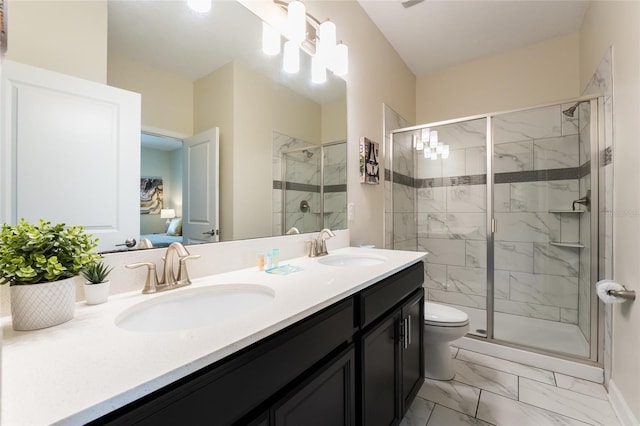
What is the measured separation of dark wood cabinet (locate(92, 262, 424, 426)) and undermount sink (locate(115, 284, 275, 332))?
23cm

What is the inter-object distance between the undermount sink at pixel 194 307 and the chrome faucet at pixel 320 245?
0.69 m

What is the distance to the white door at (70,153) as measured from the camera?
0.74 m

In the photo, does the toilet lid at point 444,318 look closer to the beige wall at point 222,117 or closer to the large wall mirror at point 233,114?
the large wall mirror at point 233,114

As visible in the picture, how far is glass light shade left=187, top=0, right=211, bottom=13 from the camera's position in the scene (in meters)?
1.13

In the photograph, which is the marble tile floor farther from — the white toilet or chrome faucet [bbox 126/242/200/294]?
chrome faucet [bbox 126/242/200/294]

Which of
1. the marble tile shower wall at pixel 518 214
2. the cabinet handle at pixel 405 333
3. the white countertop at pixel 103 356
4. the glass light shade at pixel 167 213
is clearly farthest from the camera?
the marble tile shower wall at pixel 518 214

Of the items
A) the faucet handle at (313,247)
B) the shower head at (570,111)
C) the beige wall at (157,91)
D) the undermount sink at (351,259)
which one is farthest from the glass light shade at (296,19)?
the shower head at (570,111)

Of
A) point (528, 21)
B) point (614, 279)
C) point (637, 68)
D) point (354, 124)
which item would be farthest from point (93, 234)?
point (528, 21)

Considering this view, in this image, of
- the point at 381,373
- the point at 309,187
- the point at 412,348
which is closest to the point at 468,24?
the point at 309,187

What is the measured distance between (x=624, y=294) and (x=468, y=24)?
2.30m

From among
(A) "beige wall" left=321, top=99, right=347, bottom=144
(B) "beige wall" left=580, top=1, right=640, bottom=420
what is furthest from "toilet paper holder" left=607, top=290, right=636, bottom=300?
(A) "beige wall" left=321, top=99, right=347, bottom=144

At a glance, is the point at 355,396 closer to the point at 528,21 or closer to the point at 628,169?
the point at 628,169

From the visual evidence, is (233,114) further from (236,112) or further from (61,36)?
(61,36)

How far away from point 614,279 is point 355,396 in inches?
69.7
